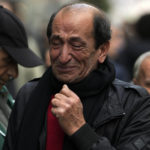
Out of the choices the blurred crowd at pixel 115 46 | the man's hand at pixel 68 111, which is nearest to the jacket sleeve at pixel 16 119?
the man's hand at pixel 68 111

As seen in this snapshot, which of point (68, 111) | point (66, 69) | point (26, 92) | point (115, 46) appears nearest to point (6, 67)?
point (26, 92)

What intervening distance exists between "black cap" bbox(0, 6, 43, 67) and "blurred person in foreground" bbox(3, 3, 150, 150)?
0.54 meters

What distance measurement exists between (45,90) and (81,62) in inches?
13.2

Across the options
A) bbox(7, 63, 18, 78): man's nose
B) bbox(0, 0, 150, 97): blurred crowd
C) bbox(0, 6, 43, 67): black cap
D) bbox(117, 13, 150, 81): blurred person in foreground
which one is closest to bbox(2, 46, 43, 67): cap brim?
bbox(0, 6, 43, 67): black cap

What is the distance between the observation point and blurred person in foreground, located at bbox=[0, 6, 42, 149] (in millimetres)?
3820

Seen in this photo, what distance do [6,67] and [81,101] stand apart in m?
0.95

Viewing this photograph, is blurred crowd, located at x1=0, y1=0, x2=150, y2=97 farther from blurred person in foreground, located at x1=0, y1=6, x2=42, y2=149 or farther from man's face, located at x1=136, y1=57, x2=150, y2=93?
blurred person in foreground, located at x1=0, y1=6, x2=42, y2=149

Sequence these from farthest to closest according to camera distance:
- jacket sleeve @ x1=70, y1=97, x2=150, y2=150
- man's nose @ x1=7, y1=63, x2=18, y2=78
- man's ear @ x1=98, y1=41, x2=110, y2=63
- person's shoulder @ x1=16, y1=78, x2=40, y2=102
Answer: man's nose @ x1=7, y1=63, x2=18, y2=78, person's shoulder @ x1=16, y1=78, x2=40, y2=102, man's ear @ x1=98, y1=41, x2=110, y2=63, jacket sleeve @ x1=70, y1=97, x2=150, y2=150

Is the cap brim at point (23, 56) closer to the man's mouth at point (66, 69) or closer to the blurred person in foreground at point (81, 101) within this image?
the blurred person in foreground at point (81, 101)

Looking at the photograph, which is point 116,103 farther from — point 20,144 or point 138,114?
point 20,144

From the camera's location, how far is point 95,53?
10.7 ft

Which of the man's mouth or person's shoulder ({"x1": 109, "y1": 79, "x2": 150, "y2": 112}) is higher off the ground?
the man's mouth

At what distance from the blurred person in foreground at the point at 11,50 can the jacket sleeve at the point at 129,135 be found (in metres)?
0.99

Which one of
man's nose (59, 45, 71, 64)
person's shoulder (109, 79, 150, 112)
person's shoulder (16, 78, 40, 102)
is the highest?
man's nose (59, 45, 71, 64)
